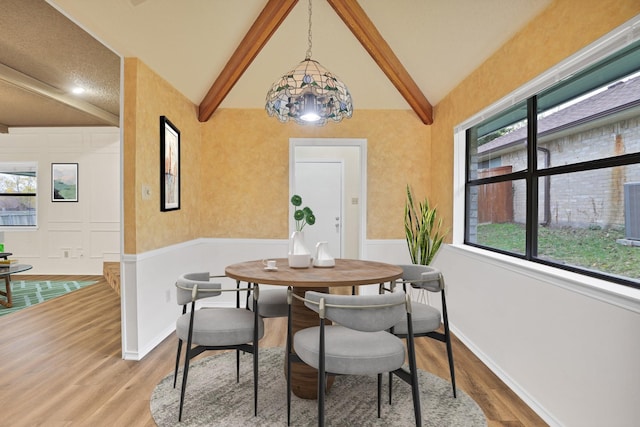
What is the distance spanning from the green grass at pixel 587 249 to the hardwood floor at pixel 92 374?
3.02 feet

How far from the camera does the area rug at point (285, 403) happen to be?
2.02 meters

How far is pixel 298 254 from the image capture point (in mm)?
2408

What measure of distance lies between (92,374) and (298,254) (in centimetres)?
172

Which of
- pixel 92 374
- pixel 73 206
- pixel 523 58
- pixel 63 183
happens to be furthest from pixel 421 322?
pixel 63 183

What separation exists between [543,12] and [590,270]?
1.53m

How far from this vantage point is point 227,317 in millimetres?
2176

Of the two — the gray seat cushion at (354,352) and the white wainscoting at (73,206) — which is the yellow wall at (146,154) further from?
the white wainscoting at (73,206)

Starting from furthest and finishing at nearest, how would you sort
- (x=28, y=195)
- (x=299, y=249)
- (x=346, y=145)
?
(x=28, y=195) < (x=346, y=145) < (x=299, y=249)

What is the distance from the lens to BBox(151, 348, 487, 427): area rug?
2.02 meters

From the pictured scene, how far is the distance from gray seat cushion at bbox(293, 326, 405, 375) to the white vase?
60cm

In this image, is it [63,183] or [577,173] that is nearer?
[577,173]

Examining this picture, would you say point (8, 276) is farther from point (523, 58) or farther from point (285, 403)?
point (523, 58)

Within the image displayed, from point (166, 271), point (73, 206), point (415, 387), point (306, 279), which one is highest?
point (73, 206)

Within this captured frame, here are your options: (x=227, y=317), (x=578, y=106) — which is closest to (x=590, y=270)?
(x=578, y=106)
